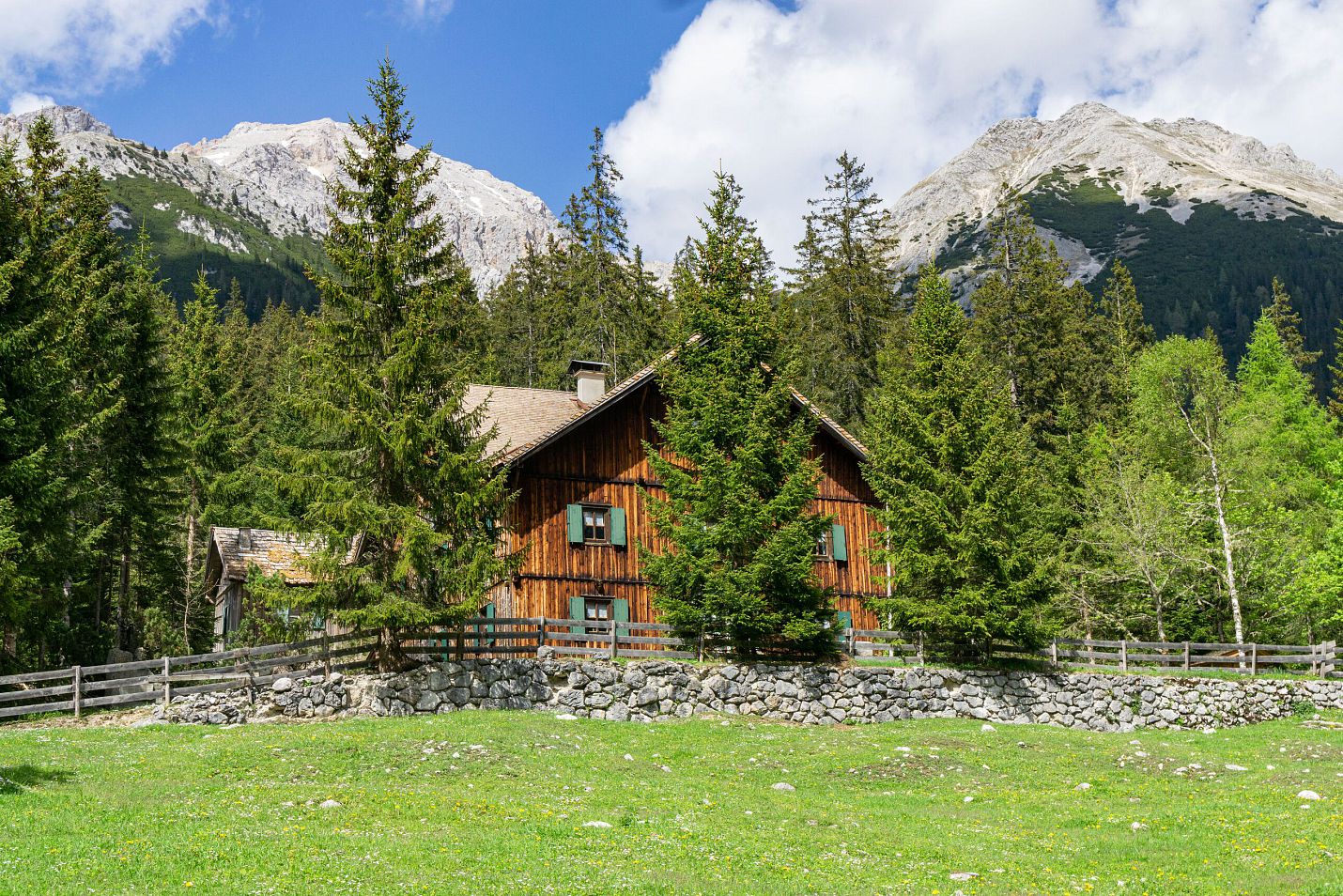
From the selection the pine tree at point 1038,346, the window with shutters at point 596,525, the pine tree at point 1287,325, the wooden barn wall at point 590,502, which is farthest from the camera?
the pine tree at point 1287,325

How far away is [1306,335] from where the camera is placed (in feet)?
609

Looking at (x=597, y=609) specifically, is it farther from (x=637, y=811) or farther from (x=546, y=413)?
(x=637, y=811)

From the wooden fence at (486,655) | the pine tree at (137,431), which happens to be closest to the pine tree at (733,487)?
the wooden fence at (486,655)

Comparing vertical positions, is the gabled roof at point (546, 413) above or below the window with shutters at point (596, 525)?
above

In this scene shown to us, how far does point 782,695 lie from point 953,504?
8.47m

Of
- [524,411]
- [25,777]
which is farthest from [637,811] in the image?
[524,411]

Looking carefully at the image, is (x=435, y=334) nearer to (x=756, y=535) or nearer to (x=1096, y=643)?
(x=756, y=535)

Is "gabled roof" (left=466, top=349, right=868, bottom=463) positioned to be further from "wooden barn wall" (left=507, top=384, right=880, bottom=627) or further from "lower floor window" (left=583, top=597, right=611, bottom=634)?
"lower floor window" (left=583, top=597, right=611, bottom=634)

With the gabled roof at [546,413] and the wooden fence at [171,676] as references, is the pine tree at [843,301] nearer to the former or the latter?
the gabled roof at [546,413]

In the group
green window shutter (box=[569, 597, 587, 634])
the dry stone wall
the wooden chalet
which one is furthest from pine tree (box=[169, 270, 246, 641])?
the dry stone wall

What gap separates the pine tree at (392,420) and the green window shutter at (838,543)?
15.2 m

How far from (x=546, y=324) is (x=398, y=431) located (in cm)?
4327

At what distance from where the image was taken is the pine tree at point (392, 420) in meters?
26.5

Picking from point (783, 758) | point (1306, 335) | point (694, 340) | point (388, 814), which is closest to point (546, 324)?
Result: point (694, 340)
